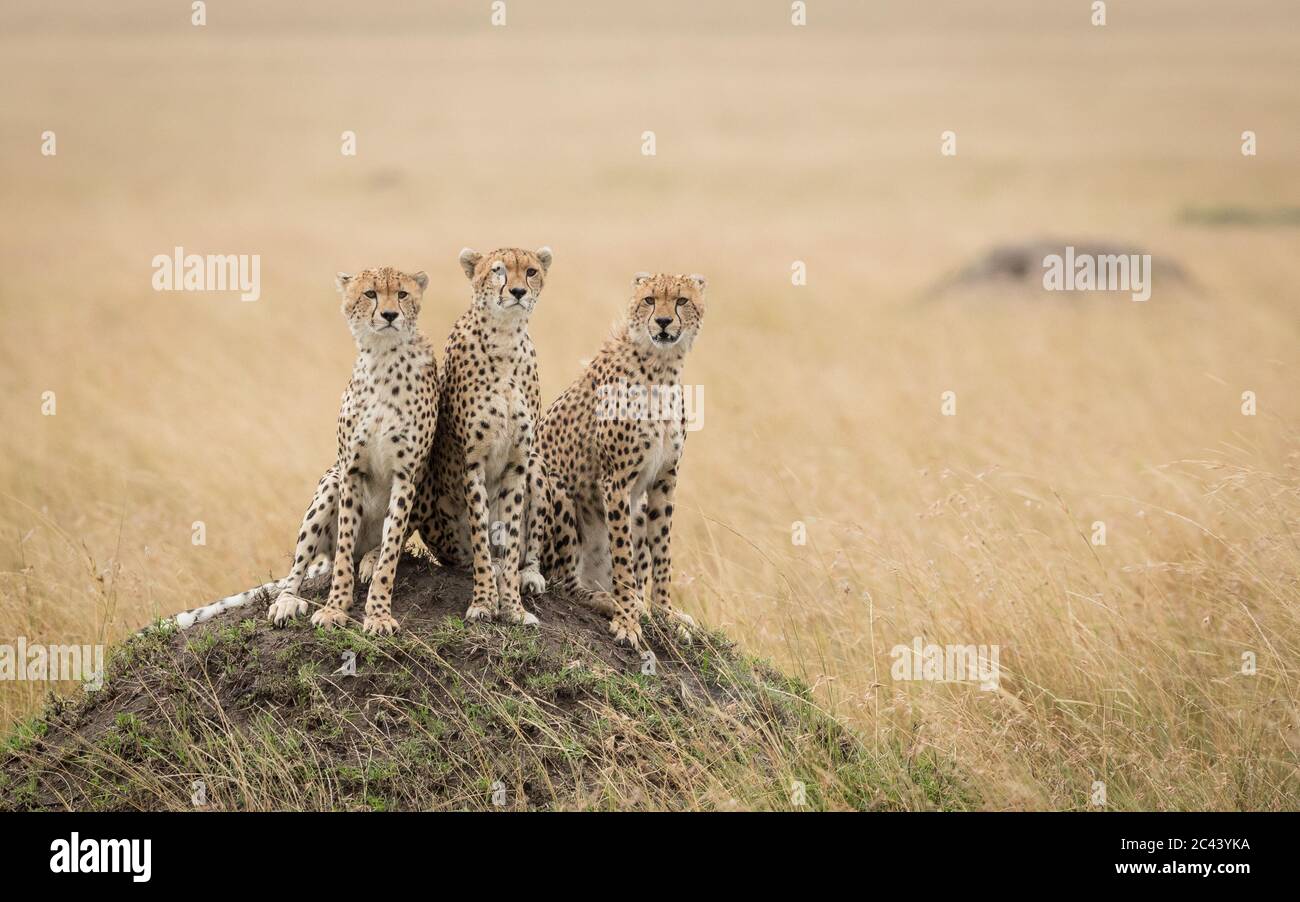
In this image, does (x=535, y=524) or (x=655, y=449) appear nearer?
(x=655, y=449)

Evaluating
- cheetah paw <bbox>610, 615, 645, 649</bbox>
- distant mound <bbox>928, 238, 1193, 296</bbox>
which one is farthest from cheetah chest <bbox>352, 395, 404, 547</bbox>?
distant mound <bbox>928, 238, 1193, 296</bbox>

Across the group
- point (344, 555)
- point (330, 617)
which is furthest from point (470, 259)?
point (330, 617)

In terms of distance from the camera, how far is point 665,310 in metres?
5.99

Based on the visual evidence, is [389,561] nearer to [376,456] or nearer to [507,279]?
[376,456]

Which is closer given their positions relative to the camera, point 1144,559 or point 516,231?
point 1144,559

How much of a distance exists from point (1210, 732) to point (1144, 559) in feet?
7.21

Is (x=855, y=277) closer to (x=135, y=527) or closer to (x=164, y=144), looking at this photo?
(x=135, y=527)

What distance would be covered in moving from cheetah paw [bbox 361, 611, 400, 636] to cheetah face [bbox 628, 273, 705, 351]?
157cm

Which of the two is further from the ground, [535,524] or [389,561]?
[535,524]

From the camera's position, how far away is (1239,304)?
19.1 meters

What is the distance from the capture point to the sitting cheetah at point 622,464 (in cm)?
609

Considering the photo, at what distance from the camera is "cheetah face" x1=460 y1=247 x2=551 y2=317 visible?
5.72 m

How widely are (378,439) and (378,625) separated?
0.74 meters
